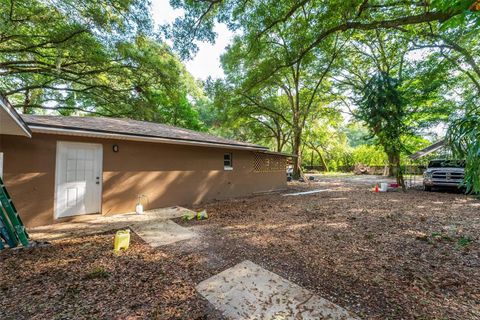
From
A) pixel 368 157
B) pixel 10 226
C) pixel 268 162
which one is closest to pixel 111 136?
pixel 10 226

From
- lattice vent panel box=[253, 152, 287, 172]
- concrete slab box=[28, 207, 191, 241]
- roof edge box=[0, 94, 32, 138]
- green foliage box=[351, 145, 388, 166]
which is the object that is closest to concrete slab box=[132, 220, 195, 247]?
concrete slab box=[28, 207, 191, 241]

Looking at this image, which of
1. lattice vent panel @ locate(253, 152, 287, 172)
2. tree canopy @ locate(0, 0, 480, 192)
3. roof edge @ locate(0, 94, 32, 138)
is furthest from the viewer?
lattice vent panel @ locate(253, 152, 287, 172)

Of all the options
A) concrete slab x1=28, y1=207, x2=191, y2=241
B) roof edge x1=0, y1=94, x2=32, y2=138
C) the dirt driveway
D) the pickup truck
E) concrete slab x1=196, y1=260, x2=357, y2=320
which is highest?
roof edge x1=0, y1=94, x2=32, y2=138

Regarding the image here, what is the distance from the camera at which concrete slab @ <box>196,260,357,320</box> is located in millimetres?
2066

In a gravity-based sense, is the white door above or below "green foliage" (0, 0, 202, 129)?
below

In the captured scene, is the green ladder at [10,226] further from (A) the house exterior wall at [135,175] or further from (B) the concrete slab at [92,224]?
(A) the house exterior wall at [135,175]

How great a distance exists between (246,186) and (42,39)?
962cm

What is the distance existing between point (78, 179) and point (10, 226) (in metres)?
2.03

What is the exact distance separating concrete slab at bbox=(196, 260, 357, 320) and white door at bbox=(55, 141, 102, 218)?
481cm

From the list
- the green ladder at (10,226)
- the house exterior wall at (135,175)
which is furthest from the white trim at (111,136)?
the green ladder at (10,226)

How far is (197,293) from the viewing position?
242 cm

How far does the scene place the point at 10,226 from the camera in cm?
358

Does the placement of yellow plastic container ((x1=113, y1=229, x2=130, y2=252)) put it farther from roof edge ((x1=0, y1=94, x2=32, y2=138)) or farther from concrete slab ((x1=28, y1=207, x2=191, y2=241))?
roof edge ((x1=0, y1=94, x2=32, y2=138))

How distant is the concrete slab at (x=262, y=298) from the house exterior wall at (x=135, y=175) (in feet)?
15.5
